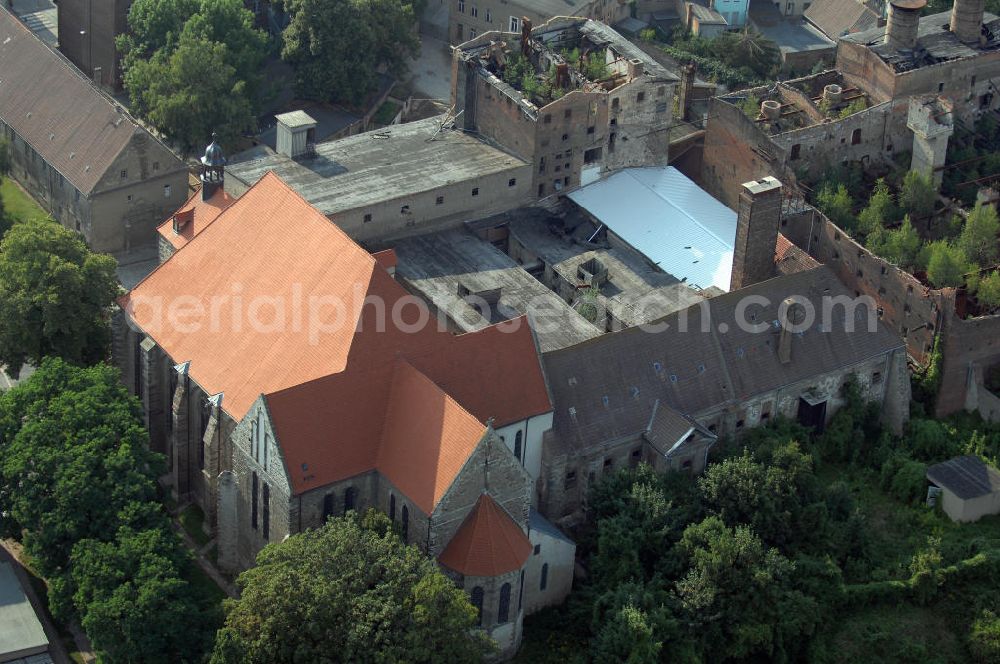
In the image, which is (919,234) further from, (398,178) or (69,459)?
(69,459)

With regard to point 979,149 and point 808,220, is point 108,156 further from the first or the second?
point 979,149

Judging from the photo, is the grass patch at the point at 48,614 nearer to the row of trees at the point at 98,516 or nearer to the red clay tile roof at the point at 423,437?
the row of trees at the point at 98,516

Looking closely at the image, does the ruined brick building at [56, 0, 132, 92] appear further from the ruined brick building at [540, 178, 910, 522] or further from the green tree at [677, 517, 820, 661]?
the green tree at [677, 517, 820, 661]

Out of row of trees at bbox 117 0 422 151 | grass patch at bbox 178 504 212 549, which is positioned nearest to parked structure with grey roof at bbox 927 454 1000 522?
grass patch at bbox 178 504 212 549

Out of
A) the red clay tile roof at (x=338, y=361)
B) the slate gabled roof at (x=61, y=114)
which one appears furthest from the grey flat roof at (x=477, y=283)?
the slate gabled roof at (x=61, y=114)

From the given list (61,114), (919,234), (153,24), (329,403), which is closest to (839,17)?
(919,234)

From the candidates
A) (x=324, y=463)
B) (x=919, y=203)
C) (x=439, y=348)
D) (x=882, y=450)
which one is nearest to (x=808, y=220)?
(x=919, y=203)
